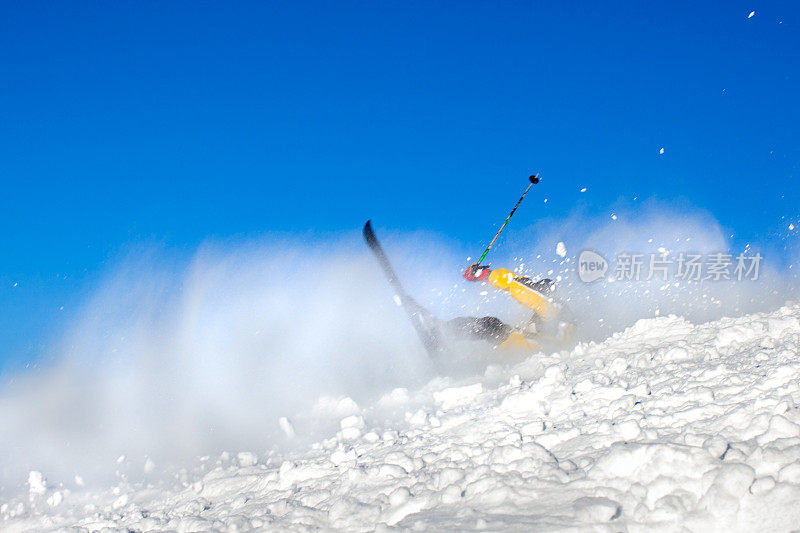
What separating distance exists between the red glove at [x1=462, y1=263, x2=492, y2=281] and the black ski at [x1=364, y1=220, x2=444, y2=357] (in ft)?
6.16

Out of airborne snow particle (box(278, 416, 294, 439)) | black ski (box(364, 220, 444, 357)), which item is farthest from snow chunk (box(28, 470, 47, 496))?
black ski (box(364, 220, 444, 357))

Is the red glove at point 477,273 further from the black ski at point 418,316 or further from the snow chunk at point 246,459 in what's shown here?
the snow chunk at point 246,459

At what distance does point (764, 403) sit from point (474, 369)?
6775 millimetres

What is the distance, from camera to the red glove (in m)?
10.2

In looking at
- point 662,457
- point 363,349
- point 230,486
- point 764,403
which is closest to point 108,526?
point 230,486

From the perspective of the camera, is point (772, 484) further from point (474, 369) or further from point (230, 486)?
point (474, 369)

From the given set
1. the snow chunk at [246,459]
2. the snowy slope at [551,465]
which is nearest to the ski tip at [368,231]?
the snowy slope at [551,465]

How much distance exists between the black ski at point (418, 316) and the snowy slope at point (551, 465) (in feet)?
12.3

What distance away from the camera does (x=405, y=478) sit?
4.27 meters

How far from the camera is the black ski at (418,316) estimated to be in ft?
37.7

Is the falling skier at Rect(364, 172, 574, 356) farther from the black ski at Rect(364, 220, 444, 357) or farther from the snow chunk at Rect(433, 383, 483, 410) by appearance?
the snow chunk at Rect(433, 383, 483, 410)

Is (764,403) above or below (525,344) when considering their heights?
below

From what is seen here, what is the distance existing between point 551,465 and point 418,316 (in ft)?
26.5

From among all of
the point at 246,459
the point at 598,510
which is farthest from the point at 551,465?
the point at 246,459
